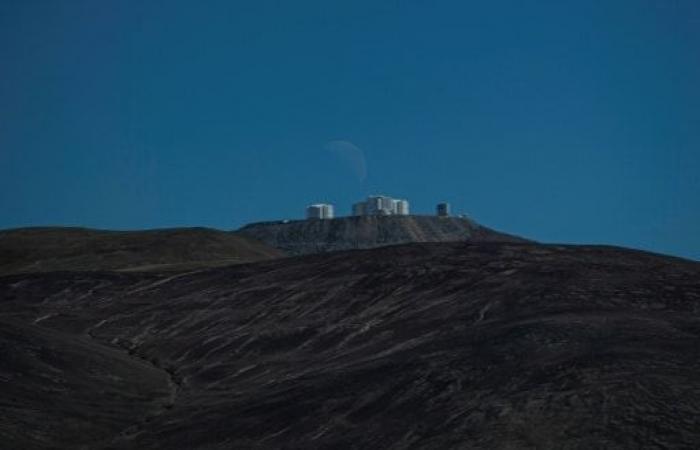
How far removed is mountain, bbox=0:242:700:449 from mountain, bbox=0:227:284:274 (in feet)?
145

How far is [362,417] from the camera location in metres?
31.0

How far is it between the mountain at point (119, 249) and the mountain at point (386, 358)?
4420 cm

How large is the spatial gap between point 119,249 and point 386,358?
93.3m

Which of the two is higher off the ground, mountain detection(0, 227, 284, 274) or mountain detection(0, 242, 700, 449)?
mountain detection(0, 227, 284, 274)

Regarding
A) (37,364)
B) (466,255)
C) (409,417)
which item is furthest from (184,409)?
(466,255)

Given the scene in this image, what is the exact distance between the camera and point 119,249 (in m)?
127

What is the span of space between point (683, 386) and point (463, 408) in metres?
6.54

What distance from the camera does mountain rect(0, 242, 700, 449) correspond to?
88.9ft

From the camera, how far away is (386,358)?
39.4 m

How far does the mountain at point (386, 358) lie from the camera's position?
2709cm

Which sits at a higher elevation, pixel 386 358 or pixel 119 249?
pixel 119 249

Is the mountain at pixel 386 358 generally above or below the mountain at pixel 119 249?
below

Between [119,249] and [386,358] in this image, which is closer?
[386,358]

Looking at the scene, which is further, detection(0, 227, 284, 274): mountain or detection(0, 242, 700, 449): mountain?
detection(0, 227, 284, 274): mountain
